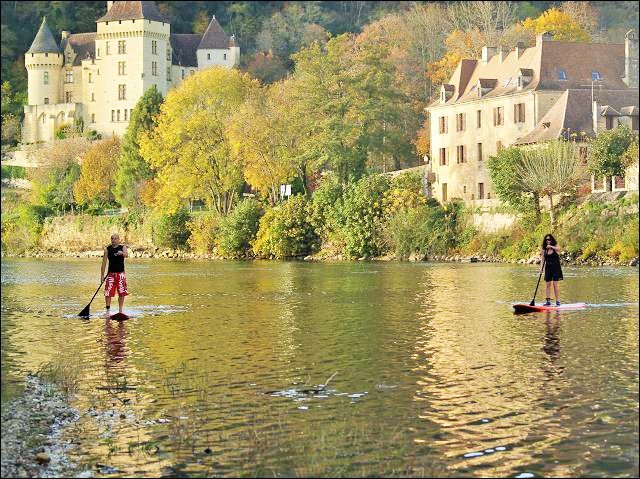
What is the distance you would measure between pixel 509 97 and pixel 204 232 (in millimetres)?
25922

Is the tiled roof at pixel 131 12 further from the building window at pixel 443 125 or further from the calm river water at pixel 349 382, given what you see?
the calm river water at pixel 349 382

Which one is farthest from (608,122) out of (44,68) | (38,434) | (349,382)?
(44,68)

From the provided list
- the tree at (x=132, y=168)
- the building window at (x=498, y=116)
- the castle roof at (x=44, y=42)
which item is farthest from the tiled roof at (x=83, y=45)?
the building window at (x=498, y=116)

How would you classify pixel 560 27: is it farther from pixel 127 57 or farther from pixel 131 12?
pixel 127 57

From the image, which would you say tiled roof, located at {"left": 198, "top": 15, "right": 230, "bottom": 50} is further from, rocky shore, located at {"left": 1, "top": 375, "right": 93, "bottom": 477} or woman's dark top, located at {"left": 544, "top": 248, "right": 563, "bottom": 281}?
rocky shore, located at {"left": 1, "top": 375, "right": 93, "bottom": 477}

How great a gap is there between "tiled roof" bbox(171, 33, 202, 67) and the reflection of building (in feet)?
230

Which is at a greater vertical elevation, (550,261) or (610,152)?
(610,152)

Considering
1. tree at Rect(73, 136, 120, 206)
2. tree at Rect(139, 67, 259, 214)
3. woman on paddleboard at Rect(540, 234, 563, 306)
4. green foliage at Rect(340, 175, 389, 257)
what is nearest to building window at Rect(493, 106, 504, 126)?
green foliage at Rect(340, 175, 389, 257)

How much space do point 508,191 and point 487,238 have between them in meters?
3.93

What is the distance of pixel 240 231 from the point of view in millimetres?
93938

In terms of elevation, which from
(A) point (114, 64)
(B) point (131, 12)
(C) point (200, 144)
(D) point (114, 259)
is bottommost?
(D) point (114, 259)

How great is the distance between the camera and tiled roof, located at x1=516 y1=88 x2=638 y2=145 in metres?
80.8

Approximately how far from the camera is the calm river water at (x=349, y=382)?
17.2m

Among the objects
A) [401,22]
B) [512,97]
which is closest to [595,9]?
[401,22]
